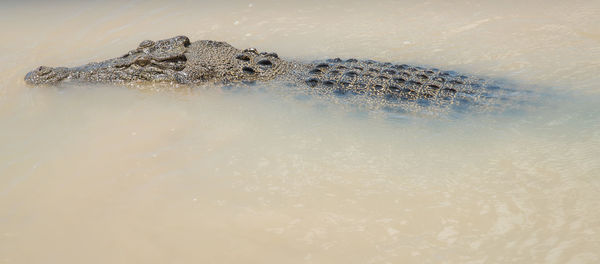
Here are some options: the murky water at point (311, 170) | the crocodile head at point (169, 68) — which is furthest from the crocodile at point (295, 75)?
the murky water at point (311, 170)

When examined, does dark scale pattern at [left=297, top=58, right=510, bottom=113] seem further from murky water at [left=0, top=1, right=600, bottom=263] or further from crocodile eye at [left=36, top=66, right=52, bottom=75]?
crocodile eye at [left=36, top=66, right=52, bottom=75]

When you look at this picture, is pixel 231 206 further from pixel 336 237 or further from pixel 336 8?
pixel 336 8

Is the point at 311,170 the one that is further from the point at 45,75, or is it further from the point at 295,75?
the point at 45,75

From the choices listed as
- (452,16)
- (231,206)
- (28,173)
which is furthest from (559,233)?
(452,16)

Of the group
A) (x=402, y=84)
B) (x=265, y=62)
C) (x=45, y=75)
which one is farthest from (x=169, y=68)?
(x=402, y=84)

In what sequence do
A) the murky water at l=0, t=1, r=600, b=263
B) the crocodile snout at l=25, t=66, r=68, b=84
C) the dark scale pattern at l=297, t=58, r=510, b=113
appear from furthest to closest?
the crocodile snout at l=25, t=66, r=68, b=84
the dark scale pattern at l=297, t=58, r=510, b=113
the murky water at l=0, t=1, r=600, b=263

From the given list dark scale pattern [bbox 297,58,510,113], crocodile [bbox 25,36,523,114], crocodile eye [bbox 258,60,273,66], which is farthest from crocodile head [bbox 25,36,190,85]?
dark scale pattern [bbox 297,58,510,113]
